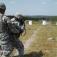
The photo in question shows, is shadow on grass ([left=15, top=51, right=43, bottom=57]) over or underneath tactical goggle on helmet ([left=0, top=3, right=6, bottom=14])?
underneath

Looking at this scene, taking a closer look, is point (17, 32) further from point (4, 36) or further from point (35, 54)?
point (35, 54)

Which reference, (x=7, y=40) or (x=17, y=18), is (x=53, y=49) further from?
(x=7, y=40)

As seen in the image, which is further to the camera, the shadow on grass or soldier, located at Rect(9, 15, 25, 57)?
the shadow on grass

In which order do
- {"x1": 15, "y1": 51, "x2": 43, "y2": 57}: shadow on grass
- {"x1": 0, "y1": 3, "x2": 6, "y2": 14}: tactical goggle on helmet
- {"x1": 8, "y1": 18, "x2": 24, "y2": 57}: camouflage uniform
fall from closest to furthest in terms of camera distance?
1. {"x1": 0, "y1": 3, "x2": 6, "y2": 14}: tactical goggle on helmet
2. {"x1": 8, "y1": 18, "x2": 24, "y2": 57}: camouflage uniform
3. {"x1": 15, "y1": 51, "x2": 43, "y2": 57}: shadow on grass

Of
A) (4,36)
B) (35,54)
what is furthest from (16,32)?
(35,54)

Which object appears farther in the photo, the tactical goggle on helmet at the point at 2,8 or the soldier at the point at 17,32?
the soldier at the point at 17,32

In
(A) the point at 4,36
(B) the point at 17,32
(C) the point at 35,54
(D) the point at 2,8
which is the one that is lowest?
(C) the point at 35,54

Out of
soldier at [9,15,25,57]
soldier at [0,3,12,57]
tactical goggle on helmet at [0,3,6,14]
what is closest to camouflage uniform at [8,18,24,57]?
soldier at [9,15,25,57]

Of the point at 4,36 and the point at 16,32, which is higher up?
the point at 16,32

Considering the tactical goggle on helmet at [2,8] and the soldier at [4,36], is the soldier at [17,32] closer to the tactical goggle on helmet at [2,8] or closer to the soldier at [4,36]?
the soldier at [4,36]

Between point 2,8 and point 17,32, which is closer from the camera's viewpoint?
point 2,8

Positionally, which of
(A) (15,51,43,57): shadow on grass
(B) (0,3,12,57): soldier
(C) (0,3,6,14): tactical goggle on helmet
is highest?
(C) (0,3,6,14): tactical goggle on helmet

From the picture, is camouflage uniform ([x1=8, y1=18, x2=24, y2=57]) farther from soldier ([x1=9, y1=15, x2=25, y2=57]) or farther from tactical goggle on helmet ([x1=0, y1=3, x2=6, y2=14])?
tactical goggle on helmet ([x1=0, y1=3, x2=6, y2=14])

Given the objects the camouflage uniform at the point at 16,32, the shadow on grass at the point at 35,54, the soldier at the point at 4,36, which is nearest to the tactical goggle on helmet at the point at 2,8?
the soldier at the point at 4,36
